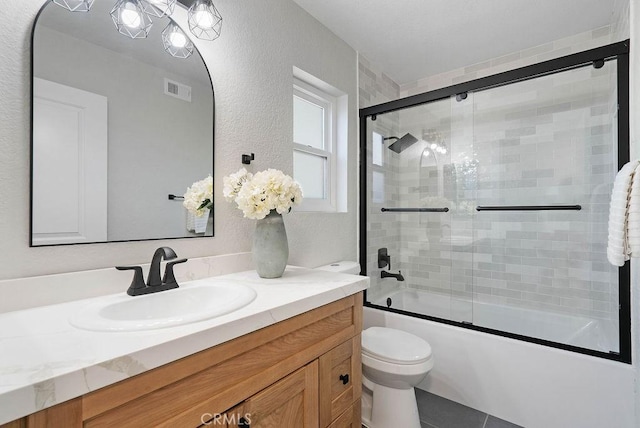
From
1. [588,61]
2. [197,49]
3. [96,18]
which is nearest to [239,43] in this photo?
[197,49]

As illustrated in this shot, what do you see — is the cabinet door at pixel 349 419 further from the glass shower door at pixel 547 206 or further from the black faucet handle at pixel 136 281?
the glass shower door at pixel 547 206

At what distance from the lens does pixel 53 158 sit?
0.95 m

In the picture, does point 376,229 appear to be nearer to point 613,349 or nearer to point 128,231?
point 613,349

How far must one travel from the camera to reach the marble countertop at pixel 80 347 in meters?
0.49

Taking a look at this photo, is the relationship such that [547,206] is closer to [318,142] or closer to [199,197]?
[318,142]

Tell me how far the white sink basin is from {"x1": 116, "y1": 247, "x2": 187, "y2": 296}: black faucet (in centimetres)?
2

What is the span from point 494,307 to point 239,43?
2523mm

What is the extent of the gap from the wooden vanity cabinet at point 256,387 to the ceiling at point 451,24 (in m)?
1.78

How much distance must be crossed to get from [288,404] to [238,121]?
125 cm

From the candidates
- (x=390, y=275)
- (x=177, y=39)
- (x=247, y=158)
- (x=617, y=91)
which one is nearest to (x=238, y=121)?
(x=247, y=158)

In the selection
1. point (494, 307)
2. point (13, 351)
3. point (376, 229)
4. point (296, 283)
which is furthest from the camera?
point (376, 229)

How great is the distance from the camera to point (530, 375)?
164 cm

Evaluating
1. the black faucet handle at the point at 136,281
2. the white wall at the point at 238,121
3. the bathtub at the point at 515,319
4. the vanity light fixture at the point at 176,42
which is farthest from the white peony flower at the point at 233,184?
the bathtub at the point at 515,319

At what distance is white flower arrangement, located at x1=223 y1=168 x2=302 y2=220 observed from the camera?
124 centimetres
